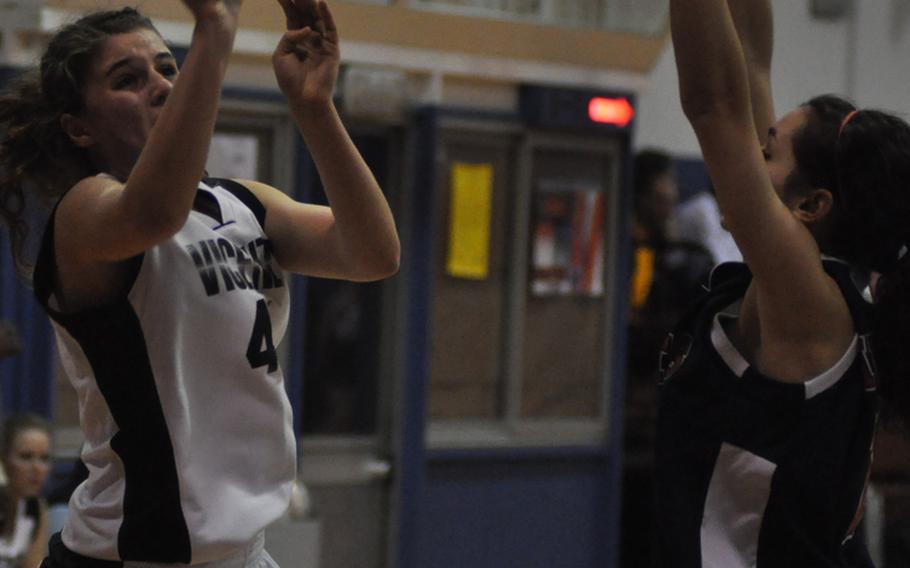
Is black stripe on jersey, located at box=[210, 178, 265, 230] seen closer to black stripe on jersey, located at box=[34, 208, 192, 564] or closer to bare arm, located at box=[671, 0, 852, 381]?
black stripe on jersey, located at box=[34, 208, 192, 564]

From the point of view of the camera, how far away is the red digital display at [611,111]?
645 centimetres

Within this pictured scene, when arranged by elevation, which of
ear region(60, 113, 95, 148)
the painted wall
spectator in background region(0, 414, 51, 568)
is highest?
the painted wall

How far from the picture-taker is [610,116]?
6.51 meters

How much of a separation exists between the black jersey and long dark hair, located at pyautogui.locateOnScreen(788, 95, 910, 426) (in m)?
0.04

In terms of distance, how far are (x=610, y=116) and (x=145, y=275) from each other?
14.8 ft

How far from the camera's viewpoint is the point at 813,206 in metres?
2.40

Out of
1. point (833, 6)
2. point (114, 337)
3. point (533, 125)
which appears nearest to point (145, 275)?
point (114, 337)

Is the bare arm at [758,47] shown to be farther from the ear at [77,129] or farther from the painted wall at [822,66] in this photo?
the painted wall at [822,66]

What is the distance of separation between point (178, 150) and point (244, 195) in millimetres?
518

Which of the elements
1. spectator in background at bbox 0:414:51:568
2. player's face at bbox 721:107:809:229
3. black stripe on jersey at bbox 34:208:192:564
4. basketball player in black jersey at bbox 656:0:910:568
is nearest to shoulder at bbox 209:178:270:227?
black stripe on jersey at bbox 34:208:192:564

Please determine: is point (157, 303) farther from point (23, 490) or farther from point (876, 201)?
point (23, 490)

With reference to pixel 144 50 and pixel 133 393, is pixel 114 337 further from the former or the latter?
pixel 144 50

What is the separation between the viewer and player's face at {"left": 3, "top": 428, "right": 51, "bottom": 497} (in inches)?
179

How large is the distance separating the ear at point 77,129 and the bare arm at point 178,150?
1.00 ft
